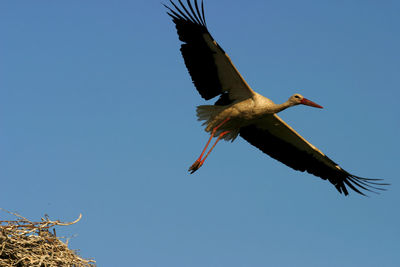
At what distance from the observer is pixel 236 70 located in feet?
28.8

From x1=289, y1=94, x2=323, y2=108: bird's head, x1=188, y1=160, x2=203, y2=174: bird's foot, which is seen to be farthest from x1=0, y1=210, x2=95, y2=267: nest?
x1=289, y1=94, x2=323, y2=108: bird's head

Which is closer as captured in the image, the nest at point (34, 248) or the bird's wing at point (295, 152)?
the nest at point (34, 248)

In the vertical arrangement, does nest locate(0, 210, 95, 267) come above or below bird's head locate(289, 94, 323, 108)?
below

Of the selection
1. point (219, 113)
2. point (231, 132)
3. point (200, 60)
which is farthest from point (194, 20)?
point (231, 132)

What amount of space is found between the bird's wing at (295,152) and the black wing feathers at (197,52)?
4.83ft

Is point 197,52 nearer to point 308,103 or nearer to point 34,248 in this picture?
point 308,103

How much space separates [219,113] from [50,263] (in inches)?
177

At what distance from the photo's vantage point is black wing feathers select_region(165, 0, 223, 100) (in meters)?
8.45

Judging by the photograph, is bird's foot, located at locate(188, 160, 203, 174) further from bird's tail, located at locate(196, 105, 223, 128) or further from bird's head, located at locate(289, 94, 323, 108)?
bird's head, located at locate(289, 94, 323, 108)

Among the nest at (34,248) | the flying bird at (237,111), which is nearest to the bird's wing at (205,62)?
the flying bird at (237,111)

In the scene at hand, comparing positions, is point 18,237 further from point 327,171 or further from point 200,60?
point 327,171

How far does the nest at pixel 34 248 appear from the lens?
567 cm

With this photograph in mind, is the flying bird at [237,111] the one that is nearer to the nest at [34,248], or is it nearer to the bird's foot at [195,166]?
the bird's foot at [195,166]

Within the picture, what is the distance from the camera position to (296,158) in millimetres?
10562
